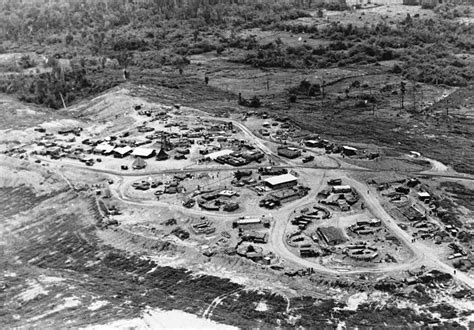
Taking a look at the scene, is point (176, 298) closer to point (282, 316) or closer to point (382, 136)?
point (282, 316)

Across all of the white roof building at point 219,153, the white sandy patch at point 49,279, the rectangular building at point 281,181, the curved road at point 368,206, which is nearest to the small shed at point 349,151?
the curved road at point 368,206

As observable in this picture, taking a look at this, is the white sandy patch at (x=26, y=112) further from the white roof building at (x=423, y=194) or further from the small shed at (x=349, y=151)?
the white roof building at (x=423, y=194)

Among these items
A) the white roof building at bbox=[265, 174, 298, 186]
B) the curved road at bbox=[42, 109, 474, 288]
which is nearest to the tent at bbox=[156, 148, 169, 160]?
the curved road at bbox=[42, 109, 474, 288]

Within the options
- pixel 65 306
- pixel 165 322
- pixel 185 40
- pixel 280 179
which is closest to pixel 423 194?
pixel 280 179

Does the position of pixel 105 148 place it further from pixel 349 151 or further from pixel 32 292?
pixel 349 151

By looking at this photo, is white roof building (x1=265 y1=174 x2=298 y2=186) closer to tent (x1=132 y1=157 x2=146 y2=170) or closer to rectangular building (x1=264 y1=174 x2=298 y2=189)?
rectangular building (x1=264 y1=174 x2=298 y2=189)
